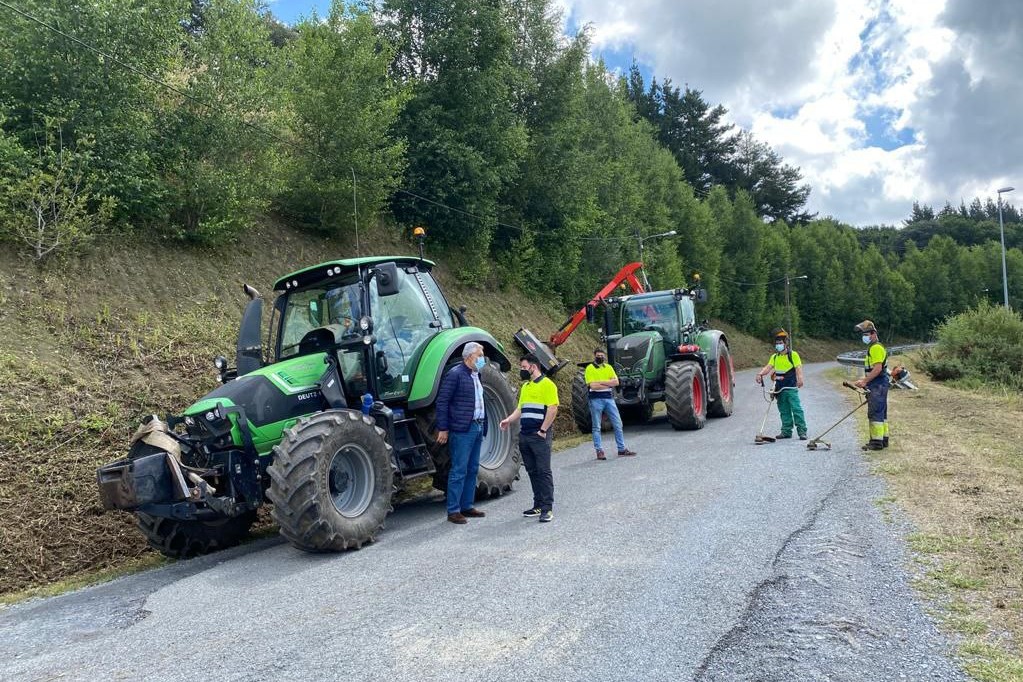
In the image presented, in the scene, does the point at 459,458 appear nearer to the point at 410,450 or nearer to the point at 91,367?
the point at 410,450

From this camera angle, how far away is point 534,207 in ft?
84.1

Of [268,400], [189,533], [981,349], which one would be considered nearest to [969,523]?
[268,400]

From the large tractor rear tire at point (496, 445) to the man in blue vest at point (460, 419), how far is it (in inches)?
27.1

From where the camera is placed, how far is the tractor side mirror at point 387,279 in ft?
23.7

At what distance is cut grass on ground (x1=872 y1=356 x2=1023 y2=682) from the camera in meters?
4.21

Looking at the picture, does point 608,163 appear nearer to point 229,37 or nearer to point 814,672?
point 229,37

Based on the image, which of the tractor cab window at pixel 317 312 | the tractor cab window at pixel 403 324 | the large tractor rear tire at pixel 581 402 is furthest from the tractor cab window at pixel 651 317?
the tractor cab window at pixel 317 312

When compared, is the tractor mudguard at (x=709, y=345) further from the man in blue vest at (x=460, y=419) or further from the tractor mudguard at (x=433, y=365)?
the man in blue vest at (x=460, y=419)

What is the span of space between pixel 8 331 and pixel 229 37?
7.13 metres

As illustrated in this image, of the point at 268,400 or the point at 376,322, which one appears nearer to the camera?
the point at 268,400

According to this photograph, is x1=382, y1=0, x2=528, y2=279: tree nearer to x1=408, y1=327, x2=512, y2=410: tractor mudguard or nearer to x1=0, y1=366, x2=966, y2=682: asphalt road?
x1=408, y1=327, x2=512, y2=410: tractor mudguard

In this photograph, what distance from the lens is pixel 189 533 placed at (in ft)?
23.2

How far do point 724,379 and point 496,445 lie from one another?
888 cm

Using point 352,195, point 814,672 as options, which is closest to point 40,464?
point 814,672
